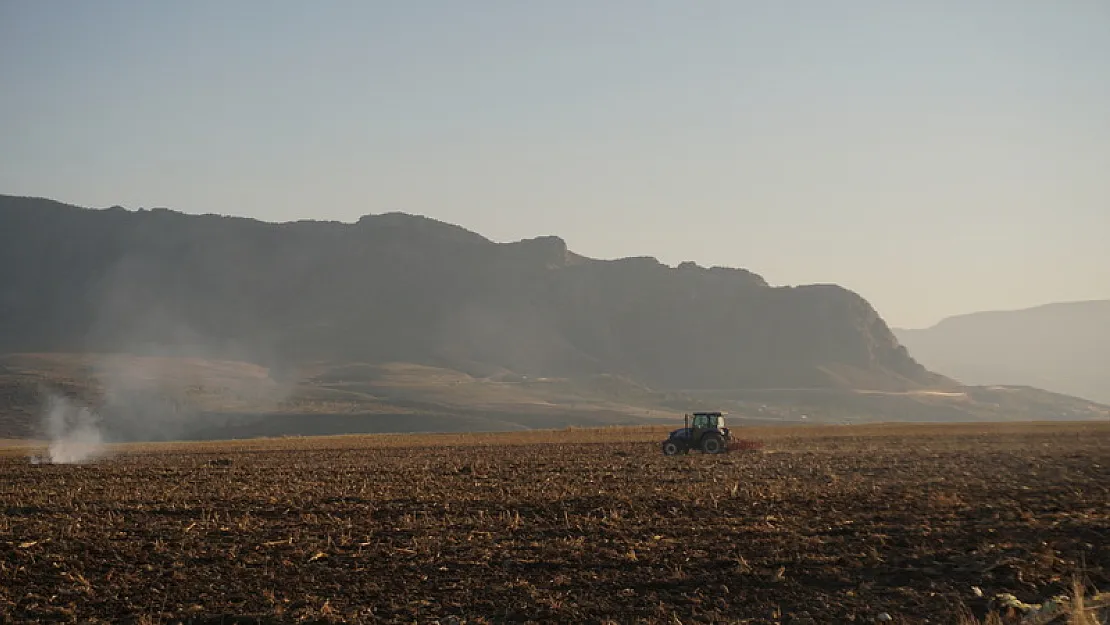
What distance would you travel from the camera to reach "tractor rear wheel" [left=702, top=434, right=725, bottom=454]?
44469 millimetres

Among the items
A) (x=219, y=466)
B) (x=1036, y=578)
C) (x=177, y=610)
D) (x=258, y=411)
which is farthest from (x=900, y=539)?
(x=258, y=411)

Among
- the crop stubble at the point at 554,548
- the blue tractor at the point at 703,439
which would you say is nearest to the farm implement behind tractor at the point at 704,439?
the blue tractor at the point at 703,439

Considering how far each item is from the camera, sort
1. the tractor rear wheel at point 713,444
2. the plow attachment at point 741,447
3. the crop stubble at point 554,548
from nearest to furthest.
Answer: the crop stubble at point 554,548 < the tractor rear wheel at point 713,444 < the plow attachment at point 741,447

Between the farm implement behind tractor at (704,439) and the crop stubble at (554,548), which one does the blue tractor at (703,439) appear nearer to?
the farm implement behind tractor at (704,439)

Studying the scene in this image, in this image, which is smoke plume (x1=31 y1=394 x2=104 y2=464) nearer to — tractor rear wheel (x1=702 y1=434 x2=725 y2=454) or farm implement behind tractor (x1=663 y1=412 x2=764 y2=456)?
farm implement behind tractor (x1=663 y1=412 x2=764 y2=456)

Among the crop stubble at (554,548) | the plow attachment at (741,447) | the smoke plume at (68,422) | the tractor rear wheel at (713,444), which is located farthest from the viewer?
the smoke plume at (68,422)

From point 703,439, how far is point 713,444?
51cm

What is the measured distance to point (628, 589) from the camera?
15273mm

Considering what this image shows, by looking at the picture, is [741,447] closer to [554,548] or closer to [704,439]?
[704,439]

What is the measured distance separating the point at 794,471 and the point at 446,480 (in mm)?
11226

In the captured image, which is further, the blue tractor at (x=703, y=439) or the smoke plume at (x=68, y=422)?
the smoke plume at (x=68, y=422)

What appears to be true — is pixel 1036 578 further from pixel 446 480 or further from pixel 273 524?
pixel 446 480

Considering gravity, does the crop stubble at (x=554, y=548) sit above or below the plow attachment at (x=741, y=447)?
below

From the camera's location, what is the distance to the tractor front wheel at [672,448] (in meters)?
44.5
